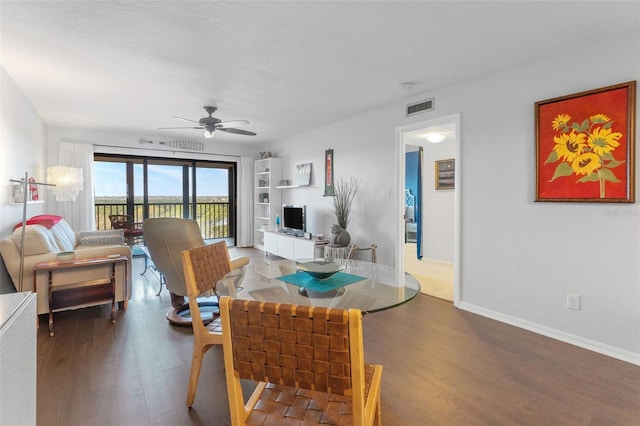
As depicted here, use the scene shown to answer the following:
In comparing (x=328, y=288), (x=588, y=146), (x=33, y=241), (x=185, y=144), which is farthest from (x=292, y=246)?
(x=588, y=146)

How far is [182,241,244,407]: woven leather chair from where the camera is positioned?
73.2 inches

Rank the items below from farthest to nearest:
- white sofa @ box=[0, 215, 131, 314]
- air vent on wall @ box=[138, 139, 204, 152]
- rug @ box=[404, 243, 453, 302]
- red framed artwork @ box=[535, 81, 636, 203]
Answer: air vent on wall @ box=[138, 139, 204, 152]
rug @ box=[404, 243, 453, 302]
white sofa @ box=[0, 215, 131, 314]
red framed artwork @ box=[535, 81, 636, 203]

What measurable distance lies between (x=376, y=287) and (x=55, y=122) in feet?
20.3

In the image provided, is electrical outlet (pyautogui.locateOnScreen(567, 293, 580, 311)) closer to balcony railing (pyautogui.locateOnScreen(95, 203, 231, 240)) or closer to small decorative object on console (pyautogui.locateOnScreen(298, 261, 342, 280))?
small decorative object on console (pyautogui.locateOnScreen(298, 261, 342, 280))

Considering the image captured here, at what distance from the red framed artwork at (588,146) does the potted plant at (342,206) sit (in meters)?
2.41

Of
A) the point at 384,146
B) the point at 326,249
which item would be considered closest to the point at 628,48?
the point at 384,146

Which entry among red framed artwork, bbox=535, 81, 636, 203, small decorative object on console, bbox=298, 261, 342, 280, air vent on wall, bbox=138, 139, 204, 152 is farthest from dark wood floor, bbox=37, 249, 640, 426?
air vent on wall, bbox=138, 139, 204, 152

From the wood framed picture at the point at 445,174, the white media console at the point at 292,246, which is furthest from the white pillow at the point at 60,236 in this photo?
the wood framed picture at the point at 445,174

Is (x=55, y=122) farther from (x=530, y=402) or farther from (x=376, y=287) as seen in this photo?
(x=530, y=402)

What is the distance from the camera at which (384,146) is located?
446cm

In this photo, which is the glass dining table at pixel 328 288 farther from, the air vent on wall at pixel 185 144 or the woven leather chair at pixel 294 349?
the air vent on wall at pixel 185 144

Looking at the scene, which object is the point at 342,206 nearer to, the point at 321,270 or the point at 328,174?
the point at 328,174

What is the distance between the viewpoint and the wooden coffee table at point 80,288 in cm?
299

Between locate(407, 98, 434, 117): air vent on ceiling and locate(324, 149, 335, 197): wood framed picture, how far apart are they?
1.68 meters
